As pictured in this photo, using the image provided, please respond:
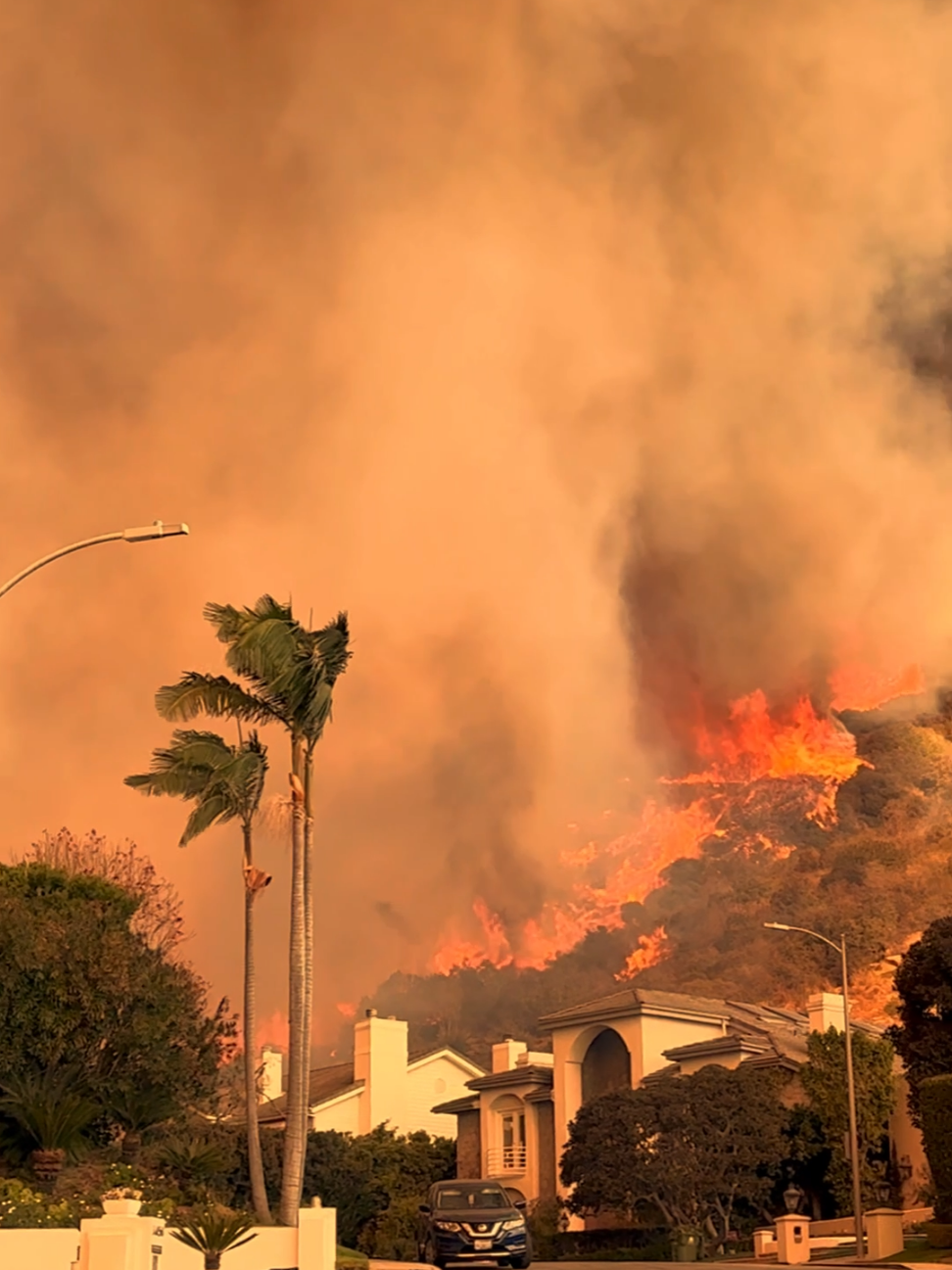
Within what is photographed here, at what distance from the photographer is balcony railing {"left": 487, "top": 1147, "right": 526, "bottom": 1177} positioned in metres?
71.3

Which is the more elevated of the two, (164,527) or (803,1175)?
(164,527)

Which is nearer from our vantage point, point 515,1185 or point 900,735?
point 515,1185

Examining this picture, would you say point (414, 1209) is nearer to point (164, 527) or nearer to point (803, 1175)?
point (803, 1175)

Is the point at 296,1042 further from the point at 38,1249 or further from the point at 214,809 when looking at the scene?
the point at 38,1249

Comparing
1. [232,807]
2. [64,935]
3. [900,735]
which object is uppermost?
[900,735]

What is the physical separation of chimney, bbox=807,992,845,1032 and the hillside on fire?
9595cm

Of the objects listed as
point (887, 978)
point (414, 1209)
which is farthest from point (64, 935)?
point (887, 978)

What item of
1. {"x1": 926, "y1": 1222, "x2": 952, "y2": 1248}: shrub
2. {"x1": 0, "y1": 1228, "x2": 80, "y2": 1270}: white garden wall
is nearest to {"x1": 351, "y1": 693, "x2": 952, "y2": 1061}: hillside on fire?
{"x1": 926, "y1": 1222, "x2": 952, "y2": 1248}: shrub

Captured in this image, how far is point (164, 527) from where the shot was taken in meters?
23.7

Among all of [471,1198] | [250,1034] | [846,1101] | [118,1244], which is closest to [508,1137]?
[846,1101]

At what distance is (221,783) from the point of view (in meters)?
39.4

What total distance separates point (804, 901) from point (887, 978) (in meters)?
24.6

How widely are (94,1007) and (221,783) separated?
650 cm

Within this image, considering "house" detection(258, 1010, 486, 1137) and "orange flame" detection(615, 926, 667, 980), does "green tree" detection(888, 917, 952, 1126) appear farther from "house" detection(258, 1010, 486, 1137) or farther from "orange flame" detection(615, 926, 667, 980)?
"orange flame" detection(615, 926, 667, 980)
